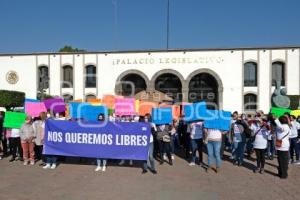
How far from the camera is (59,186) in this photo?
909 cm

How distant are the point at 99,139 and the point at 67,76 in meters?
30.9

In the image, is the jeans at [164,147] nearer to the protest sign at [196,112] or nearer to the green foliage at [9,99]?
the protest sign at [196,112]

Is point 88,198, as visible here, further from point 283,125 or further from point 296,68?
point 296,68

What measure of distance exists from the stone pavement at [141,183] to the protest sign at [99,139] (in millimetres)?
463

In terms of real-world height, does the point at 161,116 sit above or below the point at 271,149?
above

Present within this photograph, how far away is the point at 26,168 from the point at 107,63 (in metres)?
29.6

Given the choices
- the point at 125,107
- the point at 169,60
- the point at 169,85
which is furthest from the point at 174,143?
the point at 169,85

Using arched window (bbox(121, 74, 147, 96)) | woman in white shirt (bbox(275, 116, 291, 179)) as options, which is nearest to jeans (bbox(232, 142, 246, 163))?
woman in white shirt (bbox(275, 116, 291, 179))

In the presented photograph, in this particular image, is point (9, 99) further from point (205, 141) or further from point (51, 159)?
point (205, 141)

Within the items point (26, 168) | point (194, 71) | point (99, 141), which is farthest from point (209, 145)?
point (194, 71)

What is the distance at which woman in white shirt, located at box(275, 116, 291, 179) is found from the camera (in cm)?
1027

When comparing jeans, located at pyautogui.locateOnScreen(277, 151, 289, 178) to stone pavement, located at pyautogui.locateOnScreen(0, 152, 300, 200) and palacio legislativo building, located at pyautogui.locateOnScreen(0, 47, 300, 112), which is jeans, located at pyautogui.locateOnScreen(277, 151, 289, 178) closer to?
stone pavement, located at pyautogui.locateOnScreen(0, 152, 300, 200)

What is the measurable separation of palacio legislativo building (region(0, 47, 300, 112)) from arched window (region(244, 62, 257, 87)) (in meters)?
0.10

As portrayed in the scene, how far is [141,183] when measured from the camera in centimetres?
948
